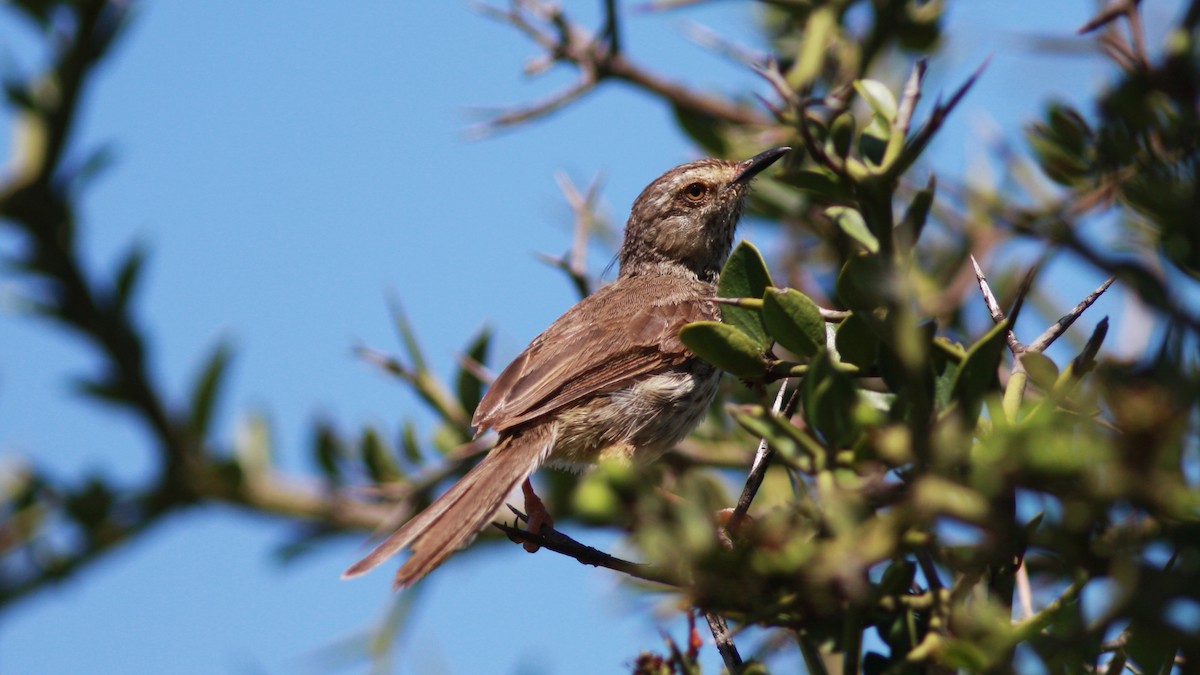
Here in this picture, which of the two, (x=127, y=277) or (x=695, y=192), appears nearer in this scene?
(x=127, y=277)

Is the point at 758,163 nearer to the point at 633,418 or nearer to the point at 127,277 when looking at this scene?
the point at 633,418

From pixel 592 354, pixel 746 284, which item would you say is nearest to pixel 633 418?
pixel 592 354

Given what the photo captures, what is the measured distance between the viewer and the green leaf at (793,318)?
74.6 inches

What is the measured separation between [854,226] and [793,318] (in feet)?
0.61

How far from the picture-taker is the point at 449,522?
311cm

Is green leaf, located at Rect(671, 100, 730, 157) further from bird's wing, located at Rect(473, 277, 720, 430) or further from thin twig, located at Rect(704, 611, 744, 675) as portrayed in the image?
thin twig, located at Rect(704, 611, 744, 675)

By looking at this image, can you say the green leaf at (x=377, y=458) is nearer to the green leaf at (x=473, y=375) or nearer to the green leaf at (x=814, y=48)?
the green leaf at (x=473, y=375)

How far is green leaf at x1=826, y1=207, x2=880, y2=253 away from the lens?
1.81 metres

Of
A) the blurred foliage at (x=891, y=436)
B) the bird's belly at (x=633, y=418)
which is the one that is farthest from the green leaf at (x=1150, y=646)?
the bird's belly at (x=633, y=418)

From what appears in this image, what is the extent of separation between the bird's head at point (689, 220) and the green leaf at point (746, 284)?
11.8ft

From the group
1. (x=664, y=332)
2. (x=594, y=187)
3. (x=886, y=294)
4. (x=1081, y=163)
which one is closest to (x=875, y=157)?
(x=886, y=294)

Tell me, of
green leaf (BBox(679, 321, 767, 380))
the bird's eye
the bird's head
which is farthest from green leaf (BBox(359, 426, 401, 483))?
the bird's eye

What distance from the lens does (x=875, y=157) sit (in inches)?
81.4

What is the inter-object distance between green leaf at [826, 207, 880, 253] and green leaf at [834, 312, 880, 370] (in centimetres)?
11
